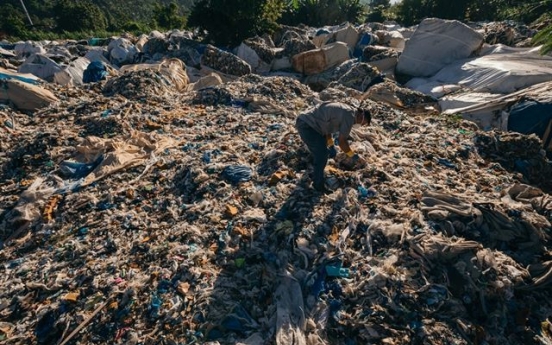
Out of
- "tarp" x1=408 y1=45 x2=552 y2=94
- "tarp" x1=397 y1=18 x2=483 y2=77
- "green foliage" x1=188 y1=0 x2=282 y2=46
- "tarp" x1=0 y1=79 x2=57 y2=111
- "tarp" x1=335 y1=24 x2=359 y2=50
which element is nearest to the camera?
"tarp" x1=408 y1=45 x2=552 y2=94

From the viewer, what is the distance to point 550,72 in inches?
239

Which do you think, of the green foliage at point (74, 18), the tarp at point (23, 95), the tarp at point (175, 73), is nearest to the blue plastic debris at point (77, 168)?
the tarp at point (23, 95)

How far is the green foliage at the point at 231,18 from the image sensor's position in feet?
39.3

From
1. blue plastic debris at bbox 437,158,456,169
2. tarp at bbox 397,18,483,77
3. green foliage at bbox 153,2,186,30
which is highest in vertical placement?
tarp at bbox 397,18,483,77

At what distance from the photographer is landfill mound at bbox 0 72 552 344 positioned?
2.52 metres

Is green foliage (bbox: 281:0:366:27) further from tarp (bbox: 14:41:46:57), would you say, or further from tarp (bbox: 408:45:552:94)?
tarp (bbox: 408:45:552:94)

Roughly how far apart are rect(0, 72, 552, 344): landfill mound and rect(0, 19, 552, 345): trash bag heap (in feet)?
0.05

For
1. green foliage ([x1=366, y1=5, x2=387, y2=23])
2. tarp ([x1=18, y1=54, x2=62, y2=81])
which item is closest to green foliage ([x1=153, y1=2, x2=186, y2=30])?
green foliage ([x1=366, y1=5, x2=387, y2=23])

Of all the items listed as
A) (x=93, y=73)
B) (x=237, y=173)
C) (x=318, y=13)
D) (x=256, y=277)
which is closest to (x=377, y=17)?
(x=318, y=13)

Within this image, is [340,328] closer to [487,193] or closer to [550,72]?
[487,193]

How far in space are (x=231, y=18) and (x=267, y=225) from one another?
1092cm

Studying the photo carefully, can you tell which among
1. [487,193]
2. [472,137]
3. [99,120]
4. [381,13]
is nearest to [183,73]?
[99,120]

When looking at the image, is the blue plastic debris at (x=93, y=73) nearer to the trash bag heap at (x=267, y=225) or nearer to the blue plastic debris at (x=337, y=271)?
the trash bag heap at (x=267, y=225)

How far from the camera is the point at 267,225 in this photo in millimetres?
3375
